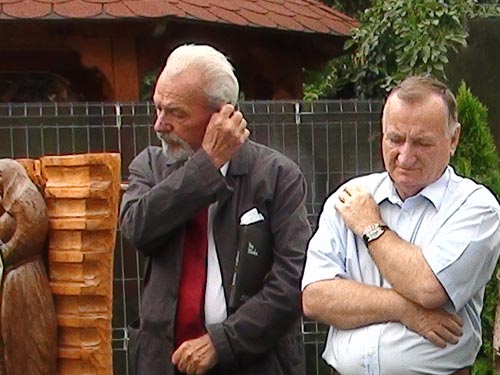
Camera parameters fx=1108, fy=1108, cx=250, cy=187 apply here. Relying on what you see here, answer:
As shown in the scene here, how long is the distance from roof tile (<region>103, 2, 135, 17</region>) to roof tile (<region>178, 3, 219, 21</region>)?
40 cm

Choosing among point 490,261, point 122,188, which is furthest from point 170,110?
point 122,188

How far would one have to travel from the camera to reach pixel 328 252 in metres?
3.16

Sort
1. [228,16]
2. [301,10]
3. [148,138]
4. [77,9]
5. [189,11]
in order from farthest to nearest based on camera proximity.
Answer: [301,10], [228,16], [189,11], [77,9], [148,138]

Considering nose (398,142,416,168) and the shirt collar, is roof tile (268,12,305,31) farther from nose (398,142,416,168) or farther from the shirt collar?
nose (398,142,416,168)

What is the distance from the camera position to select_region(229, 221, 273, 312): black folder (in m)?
3.40

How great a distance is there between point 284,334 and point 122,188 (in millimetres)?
1454

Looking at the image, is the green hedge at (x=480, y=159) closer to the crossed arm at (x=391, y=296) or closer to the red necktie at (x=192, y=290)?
the red necktie at (x=192, y=290)

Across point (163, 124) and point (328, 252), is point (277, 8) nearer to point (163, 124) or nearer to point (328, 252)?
point (163, 124)

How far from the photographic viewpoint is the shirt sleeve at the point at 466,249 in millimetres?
2947

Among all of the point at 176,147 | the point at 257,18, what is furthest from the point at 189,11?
the point at 176,147

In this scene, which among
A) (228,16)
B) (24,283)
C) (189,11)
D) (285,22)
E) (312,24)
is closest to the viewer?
(24,283)

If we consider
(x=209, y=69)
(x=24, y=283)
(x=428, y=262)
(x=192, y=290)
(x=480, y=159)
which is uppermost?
(x=209, y=69)

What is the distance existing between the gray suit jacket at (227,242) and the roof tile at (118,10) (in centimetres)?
407

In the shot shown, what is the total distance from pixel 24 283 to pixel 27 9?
3.58 metres
